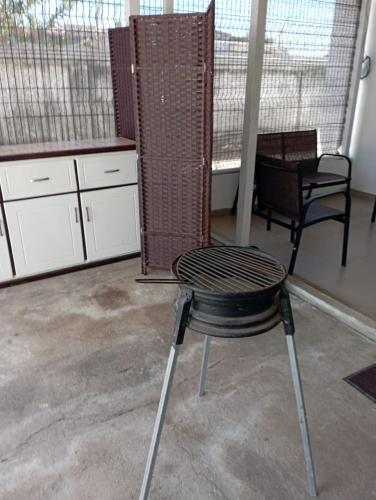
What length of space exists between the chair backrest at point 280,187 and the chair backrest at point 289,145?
2.22 feet

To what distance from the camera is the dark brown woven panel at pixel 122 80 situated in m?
2.73

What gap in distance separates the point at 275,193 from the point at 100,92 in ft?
4.93

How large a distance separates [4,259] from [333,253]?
239cm

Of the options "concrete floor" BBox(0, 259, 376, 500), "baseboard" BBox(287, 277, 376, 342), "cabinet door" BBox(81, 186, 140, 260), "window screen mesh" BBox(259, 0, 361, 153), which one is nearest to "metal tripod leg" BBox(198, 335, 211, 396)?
"concrete floor" BBox(0, 259, 376, 500)

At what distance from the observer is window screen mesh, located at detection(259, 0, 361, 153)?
12.1ft

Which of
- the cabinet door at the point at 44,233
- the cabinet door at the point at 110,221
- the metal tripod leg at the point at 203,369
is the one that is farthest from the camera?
the cabinet door at the point at 110,221

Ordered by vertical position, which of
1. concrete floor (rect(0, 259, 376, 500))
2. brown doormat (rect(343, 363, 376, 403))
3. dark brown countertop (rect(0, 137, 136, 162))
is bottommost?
concrete floor (rect(0, 259, 376, 500))

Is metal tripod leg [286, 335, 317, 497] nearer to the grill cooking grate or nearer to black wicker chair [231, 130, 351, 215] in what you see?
the grill cooking grate

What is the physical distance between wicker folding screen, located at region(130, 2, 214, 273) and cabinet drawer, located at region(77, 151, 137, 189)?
264 mm

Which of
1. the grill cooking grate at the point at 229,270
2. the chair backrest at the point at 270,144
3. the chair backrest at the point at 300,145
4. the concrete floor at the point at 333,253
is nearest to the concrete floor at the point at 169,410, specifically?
the concrete floor at the point at 333,253

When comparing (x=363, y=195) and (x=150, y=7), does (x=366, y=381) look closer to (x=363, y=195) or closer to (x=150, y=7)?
(x=150, y=7)

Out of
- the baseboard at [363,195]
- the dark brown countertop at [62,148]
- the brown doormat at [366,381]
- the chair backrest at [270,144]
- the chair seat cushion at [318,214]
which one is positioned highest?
the dark brown countertop at [62,148]

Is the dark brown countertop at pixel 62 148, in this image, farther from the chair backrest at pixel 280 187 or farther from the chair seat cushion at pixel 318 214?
the chair seat cushion at pixel 318 214

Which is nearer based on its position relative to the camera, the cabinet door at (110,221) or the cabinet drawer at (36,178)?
the cabinet drawer at (36,178)
